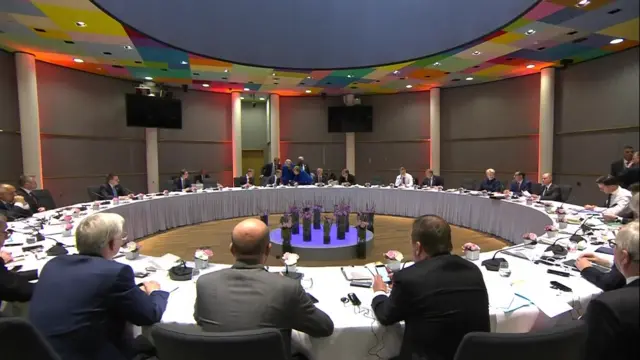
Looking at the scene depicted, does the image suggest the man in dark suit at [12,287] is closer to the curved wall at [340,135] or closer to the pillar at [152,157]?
the curved wall at [340,135]

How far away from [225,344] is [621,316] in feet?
4.04

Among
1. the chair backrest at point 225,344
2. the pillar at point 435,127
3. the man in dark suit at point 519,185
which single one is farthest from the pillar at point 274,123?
the chair backrest at point 225,344

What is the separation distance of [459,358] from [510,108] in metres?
10.2

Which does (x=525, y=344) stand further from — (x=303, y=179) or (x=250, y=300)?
(x=303, y=179)

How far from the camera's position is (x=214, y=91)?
11.5 m

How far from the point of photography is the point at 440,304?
1449 millimetres

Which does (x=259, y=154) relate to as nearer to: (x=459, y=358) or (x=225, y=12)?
(x=225, y=12)

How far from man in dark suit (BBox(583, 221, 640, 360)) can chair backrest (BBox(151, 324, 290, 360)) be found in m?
1.06

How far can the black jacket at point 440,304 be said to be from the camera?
4.77 feet

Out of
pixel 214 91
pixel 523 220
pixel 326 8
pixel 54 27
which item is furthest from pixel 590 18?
pixel 214 91

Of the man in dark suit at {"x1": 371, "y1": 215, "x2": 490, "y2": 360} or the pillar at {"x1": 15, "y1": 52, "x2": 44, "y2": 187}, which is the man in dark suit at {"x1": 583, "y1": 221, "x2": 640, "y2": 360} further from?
the pillar at {"x1": 15, "y1": 52, "x2": 44, "y2": 187}

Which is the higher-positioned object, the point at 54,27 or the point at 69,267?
the point at 54,27

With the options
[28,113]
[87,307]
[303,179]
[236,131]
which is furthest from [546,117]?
[28,113]

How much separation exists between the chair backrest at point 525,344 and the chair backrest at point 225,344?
648mm
